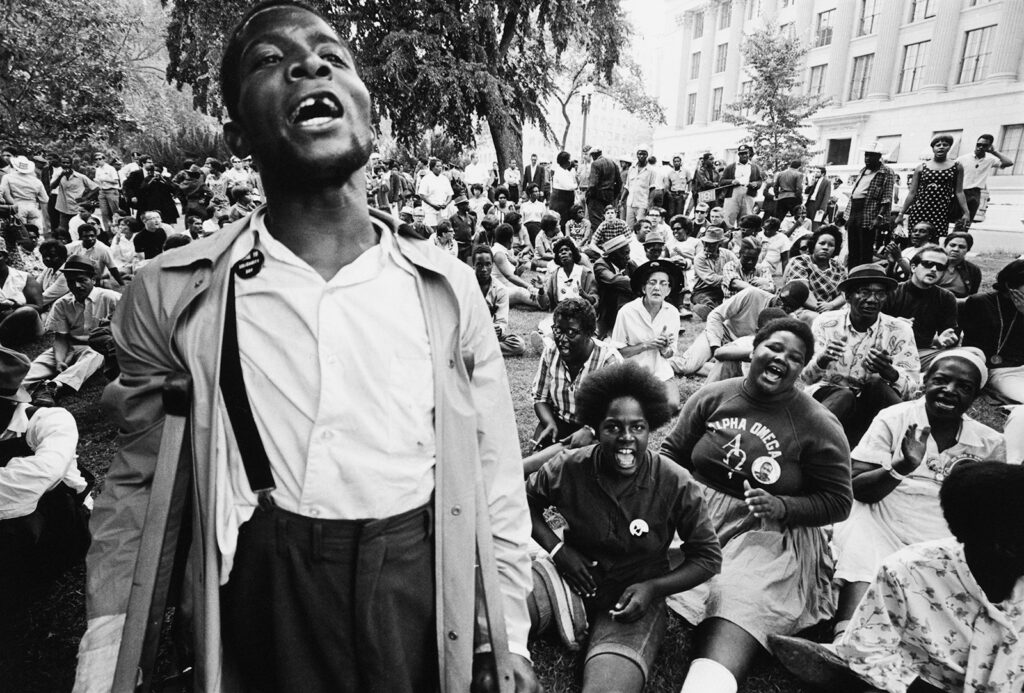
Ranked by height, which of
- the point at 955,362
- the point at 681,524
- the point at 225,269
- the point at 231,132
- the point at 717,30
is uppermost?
the point at 717,30

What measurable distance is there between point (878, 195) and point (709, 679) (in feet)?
28.3

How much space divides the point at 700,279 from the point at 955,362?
5892mm

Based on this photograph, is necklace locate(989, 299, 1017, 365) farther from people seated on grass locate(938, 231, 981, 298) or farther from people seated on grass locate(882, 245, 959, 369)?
people seated on grass locate(938, 231, 981, 298)

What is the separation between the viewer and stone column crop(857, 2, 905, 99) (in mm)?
29531

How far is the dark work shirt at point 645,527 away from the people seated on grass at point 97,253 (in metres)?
8.08

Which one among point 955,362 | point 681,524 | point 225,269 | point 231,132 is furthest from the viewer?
point 955,362

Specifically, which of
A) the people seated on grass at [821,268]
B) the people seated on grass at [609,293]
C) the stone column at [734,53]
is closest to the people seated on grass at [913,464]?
the people seated on grass at [609,293]

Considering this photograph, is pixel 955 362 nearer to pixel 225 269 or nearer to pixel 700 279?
pixel 225 269

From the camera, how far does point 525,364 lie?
758 centimetres

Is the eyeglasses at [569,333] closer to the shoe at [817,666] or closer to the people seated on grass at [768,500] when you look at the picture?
the people seated on grass at [768,500]

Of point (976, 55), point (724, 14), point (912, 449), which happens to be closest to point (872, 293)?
point (912, 449)

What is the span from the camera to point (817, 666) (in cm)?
281

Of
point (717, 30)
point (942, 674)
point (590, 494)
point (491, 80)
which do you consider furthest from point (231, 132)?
point (717, 30)

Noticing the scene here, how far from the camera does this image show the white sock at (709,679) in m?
2.68
